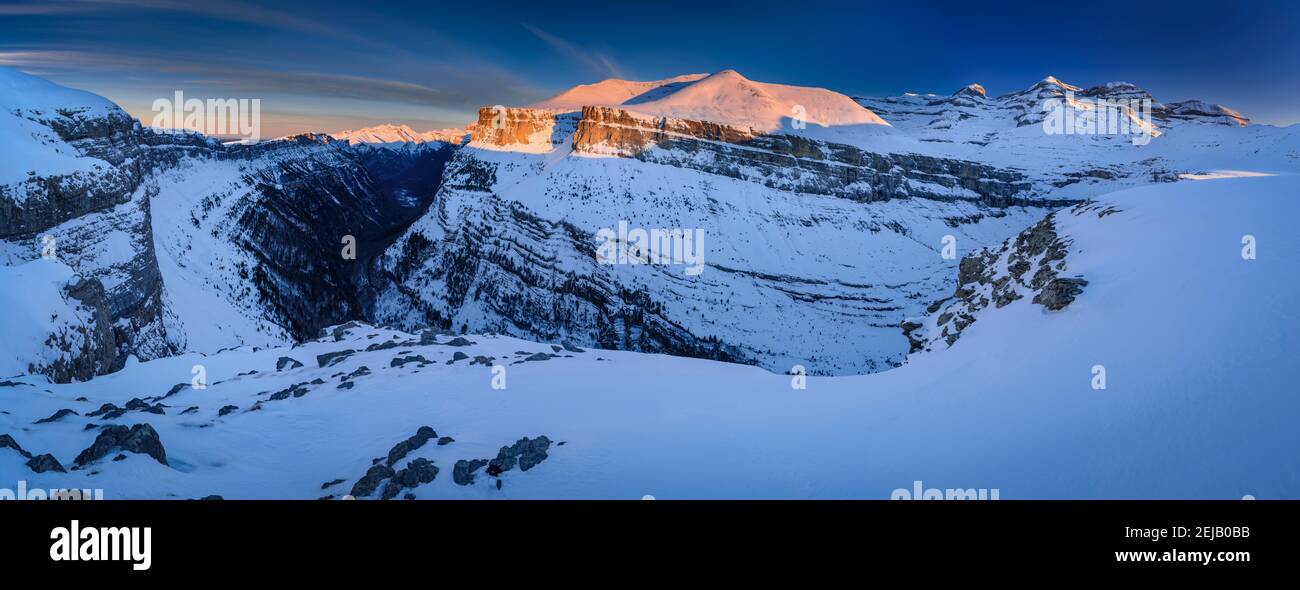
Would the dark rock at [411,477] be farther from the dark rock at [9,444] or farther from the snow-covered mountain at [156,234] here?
the snow-covered mountain at [156,234]

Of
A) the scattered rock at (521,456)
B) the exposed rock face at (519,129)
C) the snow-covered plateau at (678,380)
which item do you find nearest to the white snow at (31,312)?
the snow-covered plateau at (678,380)

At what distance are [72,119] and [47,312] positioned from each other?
173 feet

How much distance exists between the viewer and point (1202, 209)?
53.7ft

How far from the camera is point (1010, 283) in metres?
19.6

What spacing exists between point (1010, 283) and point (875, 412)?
13000 mm

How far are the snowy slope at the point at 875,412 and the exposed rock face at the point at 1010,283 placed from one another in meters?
0.68

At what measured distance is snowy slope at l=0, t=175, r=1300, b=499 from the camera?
Result: 23.1 feet

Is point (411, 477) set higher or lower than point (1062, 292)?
lower

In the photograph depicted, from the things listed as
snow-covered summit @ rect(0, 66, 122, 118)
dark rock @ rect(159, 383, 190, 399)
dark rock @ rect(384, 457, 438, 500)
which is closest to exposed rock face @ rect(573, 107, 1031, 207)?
snow-covered summit @ rect(0, 66, 122, 118)

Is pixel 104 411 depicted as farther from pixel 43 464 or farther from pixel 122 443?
pixel 43 464

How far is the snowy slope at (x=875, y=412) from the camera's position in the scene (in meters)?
7.05

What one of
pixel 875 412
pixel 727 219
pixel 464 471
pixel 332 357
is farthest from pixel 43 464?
pixel 727 219
